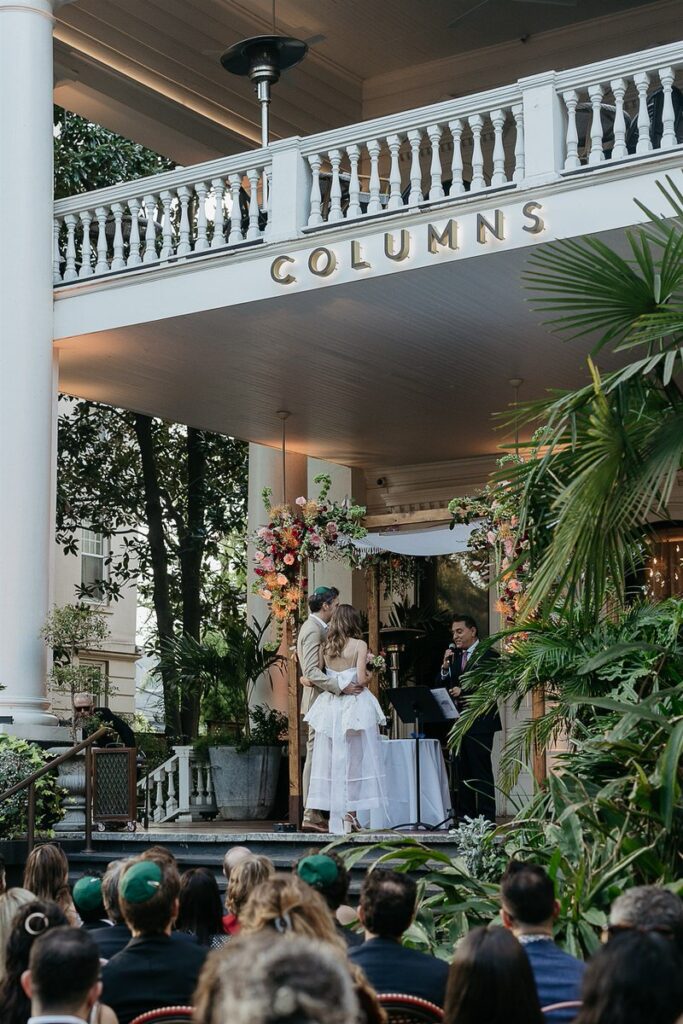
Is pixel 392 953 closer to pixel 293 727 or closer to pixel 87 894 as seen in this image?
pixel 87 894

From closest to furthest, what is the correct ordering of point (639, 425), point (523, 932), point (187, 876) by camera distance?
1. point (523, 932)
2. point (187, 876)
3. point (639, 425)

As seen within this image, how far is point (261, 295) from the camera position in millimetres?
12102

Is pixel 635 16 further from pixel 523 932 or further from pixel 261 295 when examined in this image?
pixel 523 932

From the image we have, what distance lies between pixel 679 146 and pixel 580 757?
4776 mm

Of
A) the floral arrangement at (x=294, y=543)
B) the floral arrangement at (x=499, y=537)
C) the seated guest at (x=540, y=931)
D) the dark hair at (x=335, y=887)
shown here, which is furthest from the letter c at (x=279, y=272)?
the seated guest at (x=540, y=931)

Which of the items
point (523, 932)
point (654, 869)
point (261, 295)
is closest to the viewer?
point (523, 932)

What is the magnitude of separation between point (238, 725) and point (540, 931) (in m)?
11.4

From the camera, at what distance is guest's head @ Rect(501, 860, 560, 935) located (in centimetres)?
459

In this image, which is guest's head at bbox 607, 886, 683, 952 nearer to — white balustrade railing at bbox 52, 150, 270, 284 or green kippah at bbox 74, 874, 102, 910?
green kippah at bbox 74, 874, 102, 910

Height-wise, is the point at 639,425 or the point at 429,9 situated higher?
the point at 429,9

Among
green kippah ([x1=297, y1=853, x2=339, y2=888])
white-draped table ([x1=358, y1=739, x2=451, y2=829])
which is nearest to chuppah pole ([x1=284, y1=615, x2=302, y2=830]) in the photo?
white-draped table ([x1=358, y1=739, x2=451, y2=829])

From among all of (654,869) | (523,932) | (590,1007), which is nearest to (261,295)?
(654,869)

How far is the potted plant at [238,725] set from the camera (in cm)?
1473

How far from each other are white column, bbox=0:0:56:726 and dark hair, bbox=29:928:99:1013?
28.5 feet
